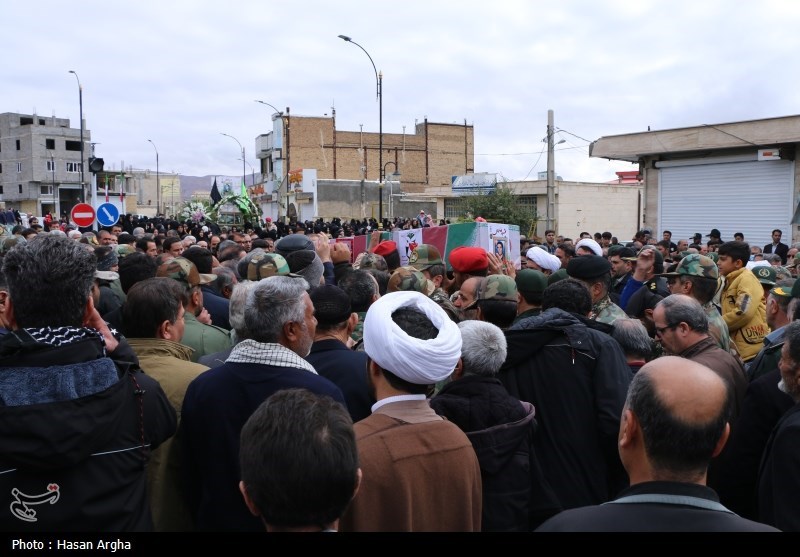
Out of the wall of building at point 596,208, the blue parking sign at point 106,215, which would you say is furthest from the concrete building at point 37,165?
the blue parking sign at point 106,215

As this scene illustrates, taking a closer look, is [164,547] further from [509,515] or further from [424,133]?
[424,133]

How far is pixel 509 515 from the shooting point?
335 cm

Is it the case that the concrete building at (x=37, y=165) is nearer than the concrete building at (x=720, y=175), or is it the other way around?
the concrete building at (x=720, y=175)

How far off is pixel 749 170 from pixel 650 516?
25730 mm

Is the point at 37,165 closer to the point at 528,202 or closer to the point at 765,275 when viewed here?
the point at 528,202

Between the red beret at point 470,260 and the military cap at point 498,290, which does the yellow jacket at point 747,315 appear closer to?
the red beret at point 470,260

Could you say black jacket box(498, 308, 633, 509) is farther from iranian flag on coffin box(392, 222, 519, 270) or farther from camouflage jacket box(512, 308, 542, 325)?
iranian flag on coffin box(392, 222, 519, 270)

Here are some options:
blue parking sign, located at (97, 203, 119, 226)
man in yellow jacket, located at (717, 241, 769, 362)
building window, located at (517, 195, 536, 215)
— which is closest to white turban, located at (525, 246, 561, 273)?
man in yellow jacket, located at (717, 241, 769, 362)

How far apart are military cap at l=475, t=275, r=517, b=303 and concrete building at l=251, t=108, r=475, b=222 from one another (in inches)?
2558

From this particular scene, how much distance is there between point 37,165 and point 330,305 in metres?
94.6

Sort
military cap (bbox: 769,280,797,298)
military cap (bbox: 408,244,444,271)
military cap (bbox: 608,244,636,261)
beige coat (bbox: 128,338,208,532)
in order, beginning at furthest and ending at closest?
military cap (bbox: 608,244,636,261) → military cap (bbox: 408,244,444,271) → military cap (bbox: 769,280,797,298) → beige coat (bbox: 128,338,208,532)

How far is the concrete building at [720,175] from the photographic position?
75.9 feet

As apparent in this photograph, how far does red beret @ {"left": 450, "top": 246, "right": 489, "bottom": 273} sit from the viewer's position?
6457mm

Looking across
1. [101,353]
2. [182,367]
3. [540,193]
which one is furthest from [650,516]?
[540,193]
